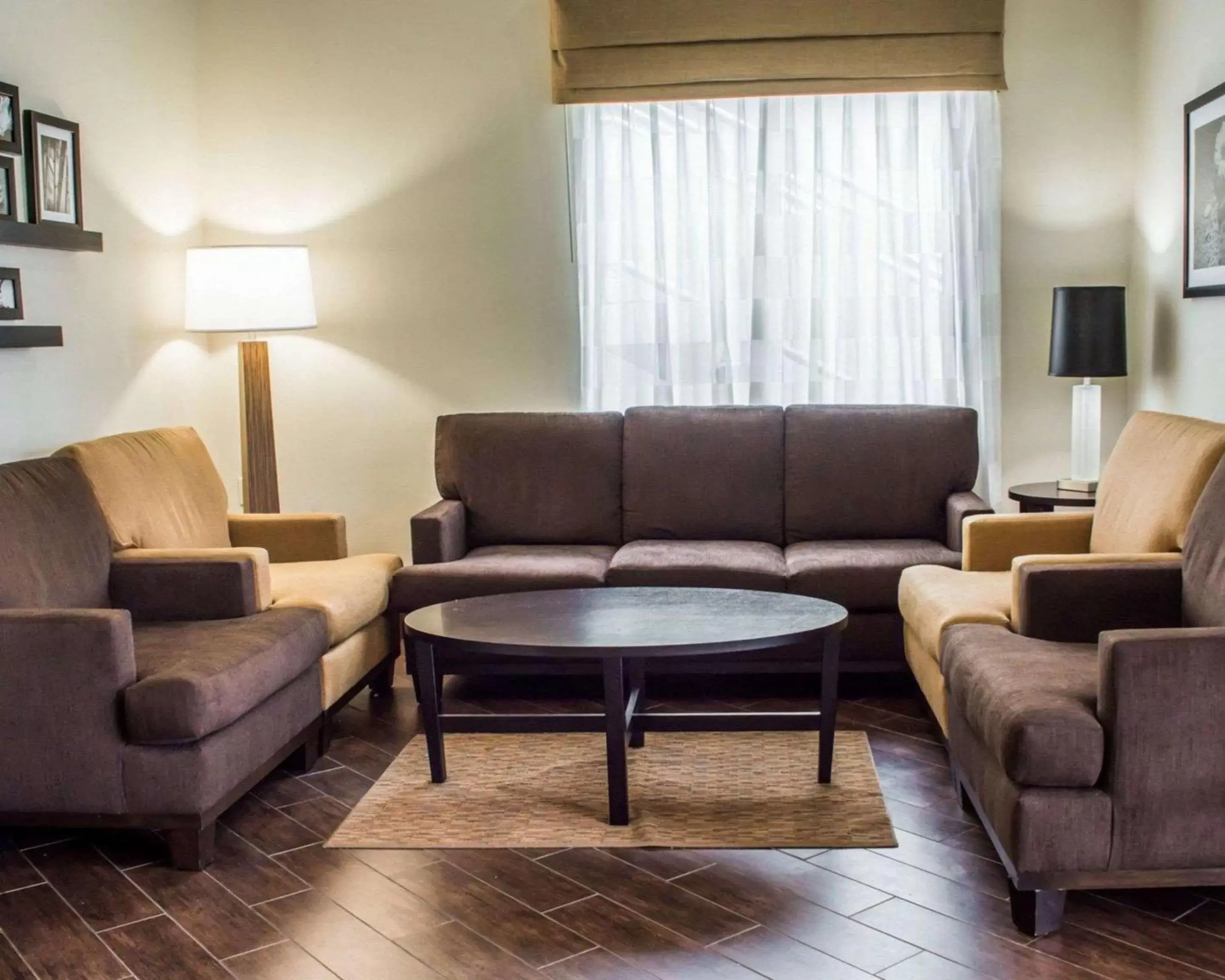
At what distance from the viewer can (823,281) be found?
5152 mm

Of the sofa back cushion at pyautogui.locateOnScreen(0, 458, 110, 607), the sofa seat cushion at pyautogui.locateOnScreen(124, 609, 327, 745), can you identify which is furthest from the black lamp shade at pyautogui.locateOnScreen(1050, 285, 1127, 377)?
the sofa back cushion at pyautogui.locateOnScreen(0, 458, 110, 607)

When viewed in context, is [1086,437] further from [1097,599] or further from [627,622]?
[627,622]

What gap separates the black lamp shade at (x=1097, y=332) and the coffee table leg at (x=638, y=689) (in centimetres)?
191

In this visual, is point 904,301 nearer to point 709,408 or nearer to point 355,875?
point 709,408

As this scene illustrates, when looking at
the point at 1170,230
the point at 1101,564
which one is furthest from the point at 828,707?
the point at 1170,230

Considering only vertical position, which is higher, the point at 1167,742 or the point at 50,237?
the point at 50,237

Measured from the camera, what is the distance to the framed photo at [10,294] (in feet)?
13.1

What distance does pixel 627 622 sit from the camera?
3.45 metres

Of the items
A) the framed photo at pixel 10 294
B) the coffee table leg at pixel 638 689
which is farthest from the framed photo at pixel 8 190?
the coffee table leg at pixel 638 689

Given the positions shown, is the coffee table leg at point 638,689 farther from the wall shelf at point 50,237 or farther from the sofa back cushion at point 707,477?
the wall shelf at point 50,237

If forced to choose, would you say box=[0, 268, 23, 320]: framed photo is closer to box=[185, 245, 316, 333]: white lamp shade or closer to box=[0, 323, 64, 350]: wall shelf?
box=[0, 323, 64, 350]: wall shelf

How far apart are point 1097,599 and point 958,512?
49.9 inches

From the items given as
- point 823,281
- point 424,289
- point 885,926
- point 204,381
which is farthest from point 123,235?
point 885,926

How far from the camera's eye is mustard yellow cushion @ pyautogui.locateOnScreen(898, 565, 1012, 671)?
3.52 m
